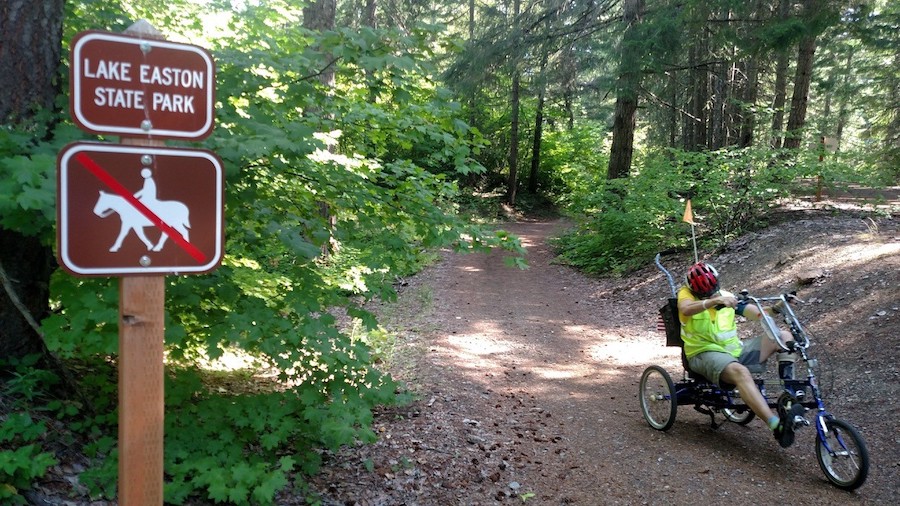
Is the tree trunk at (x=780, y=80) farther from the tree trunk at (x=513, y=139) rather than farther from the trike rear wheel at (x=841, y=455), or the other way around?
the tree trunk at (x=513, y=139)

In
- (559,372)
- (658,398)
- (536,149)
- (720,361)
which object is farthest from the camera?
(536,149)

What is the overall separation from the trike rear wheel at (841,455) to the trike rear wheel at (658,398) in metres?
1.24

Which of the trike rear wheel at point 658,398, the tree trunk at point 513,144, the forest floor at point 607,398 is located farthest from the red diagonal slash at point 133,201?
the tree trunk at point 513,144

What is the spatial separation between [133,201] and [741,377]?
465cm

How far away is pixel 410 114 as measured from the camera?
16.2 ft

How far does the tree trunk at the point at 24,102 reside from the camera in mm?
3662

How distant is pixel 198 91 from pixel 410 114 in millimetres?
2896

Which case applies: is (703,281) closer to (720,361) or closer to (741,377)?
(720,361)

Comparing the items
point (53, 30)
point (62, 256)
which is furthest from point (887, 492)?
point (53, 30)

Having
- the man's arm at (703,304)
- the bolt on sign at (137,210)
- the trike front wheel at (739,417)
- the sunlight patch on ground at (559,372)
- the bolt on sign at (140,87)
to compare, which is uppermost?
the bolt on sign at (140,87)

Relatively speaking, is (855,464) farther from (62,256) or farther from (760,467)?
(62,256)

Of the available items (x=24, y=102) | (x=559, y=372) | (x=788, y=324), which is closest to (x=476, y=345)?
(x=559, y=372)

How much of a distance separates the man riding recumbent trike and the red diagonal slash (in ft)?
14.2

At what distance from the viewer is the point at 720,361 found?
202 inches
